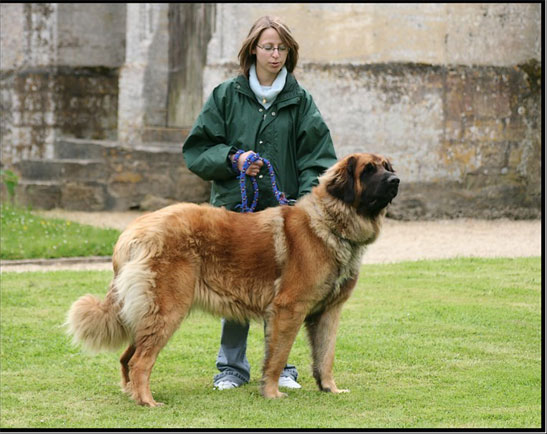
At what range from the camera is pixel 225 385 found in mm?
6781

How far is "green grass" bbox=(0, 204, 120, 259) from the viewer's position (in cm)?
1353

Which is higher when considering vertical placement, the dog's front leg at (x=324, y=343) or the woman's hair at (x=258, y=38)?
the woman's hair at (x=258, y=38)

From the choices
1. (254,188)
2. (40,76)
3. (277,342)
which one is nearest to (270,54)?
(254,188)

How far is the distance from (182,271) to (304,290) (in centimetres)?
82

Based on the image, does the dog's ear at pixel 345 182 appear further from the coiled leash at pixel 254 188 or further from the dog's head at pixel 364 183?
the coiled leash at pixel 254 188

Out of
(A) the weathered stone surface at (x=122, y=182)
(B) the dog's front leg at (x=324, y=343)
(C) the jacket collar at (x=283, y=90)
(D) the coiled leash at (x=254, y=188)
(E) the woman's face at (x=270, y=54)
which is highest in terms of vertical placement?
(E) the woman's face at (x=270, y=54)

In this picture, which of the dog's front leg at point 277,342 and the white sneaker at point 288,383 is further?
the white sneaker at point 288,383

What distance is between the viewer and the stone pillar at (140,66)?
66.4ft

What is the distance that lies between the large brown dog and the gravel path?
6.61 meters

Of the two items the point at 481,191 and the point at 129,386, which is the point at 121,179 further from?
the point at 129,386

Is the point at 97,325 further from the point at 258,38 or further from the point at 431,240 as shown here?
the point at 431,240

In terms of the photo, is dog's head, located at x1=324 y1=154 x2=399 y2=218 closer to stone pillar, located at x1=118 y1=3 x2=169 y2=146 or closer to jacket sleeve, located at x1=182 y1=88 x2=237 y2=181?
jacket sleeve, located at x1=182 y1=88 x2=237 y2=181

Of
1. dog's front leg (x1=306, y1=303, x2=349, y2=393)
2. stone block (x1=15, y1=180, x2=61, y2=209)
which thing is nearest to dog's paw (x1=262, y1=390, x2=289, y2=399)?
dog's front leg (x1=306, y1=303, x2=349, y2=393)

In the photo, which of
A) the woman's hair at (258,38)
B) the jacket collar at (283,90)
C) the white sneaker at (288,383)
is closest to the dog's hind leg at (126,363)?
the white sneaker at (288,383)
